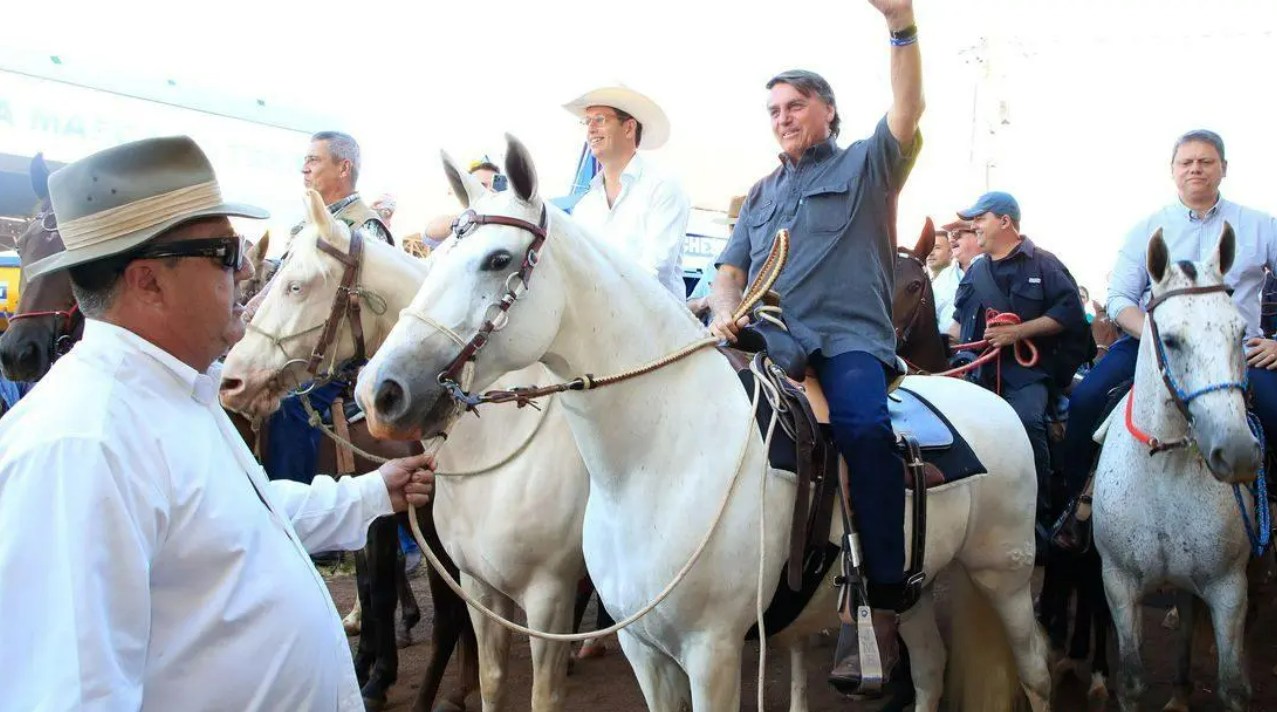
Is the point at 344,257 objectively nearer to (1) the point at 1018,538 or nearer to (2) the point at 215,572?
(2) the point at 215,572

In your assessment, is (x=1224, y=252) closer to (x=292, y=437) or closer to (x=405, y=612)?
(x=292, y=437)

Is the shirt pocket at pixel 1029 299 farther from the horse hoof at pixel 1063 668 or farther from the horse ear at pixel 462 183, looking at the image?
the horse ear at pixel 462 183

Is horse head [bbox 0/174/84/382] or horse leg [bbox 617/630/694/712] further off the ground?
horse head [bbox 0/174/84/382]

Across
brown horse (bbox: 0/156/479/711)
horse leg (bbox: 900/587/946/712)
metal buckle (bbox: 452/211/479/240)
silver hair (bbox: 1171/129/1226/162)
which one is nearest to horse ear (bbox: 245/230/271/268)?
brown horse (bbox: 0/156/479/711)

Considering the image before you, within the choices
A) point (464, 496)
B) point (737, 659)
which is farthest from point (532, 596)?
point (737, 659)

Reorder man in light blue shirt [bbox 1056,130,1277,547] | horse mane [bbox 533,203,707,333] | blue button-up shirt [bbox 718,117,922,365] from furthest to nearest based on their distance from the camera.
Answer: man in light blue shirt [bbox 1056,130,1277,547], blue button-up shirt [bbox 718,117,922,365], horse mane [bbox 533,203,707,333]

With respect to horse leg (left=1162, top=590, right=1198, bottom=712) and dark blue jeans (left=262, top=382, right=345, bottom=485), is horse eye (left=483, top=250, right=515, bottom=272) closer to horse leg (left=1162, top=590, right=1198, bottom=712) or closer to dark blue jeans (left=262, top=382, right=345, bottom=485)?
dark blue jeans (left=262, top=382, right=345, bottom=485)

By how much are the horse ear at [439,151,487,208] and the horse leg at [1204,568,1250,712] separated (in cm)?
348

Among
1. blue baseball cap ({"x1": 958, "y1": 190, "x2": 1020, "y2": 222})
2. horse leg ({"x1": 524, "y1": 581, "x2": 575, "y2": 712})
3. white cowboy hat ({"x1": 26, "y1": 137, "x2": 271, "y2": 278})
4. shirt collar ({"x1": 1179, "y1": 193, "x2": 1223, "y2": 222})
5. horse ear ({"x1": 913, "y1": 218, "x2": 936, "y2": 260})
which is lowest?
horse leg ({"x1": 524, "y1": 581, "x2": 575, "y2": 712})

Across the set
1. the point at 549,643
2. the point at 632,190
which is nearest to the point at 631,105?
the point at 632,190

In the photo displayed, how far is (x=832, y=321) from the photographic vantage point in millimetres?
3271

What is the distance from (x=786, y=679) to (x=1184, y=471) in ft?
8.44

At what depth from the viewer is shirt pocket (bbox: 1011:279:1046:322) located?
5.29 meters

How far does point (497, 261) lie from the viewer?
255 centimetres
